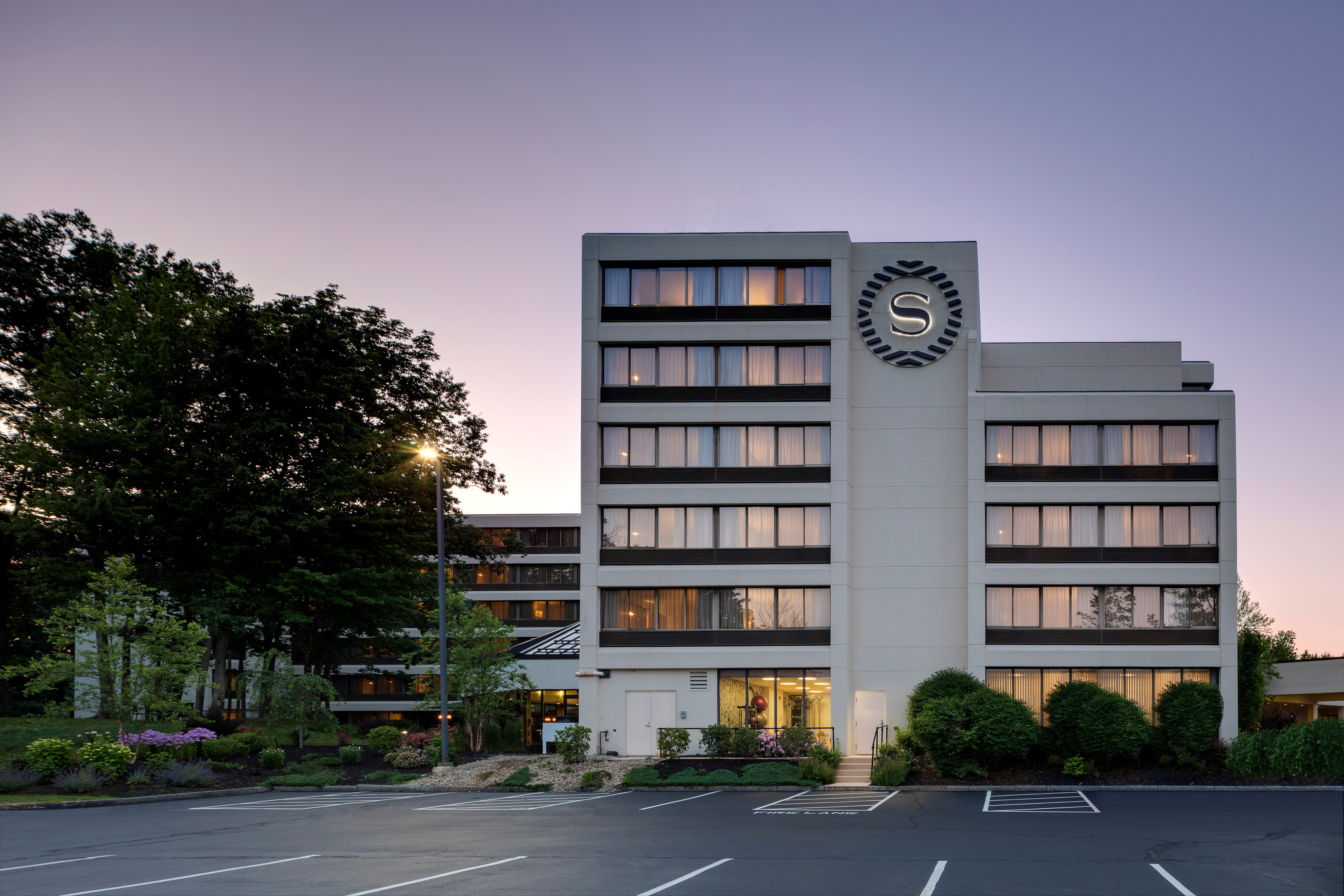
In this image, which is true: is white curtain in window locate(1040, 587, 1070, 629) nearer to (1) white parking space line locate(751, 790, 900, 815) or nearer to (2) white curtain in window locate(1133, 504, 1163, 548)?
(2) white curtain in window locate(1133, 504, 1163, 548)

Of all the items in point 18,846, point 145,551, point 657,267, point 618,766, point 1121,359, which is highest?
point 657,267

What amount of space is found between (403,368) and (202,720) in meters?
17.3

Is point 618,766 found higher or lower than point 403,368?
lower

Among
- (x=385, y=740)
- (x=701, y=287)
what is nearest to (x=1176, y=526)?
(x=701, y=287)

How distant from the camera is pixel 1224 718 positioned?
36062 millimetres

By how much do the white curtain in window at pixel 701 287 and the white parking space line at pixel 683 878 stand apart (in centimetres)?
2665

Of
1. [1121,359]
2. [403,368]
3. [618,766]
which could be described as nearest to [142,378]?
[403,368]

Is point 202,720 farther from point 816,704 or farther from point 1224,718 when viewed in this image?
point 1224,718

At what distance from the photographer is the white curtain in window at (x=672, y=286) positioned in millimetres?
39562

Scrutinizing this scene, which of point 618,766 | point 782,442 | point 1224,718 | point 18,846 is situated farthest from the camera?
point 782,442

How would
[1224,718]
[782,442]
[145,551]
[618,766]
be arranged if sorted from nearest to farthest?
[618,766]
[1224,718]
[782,442]
[145,551]

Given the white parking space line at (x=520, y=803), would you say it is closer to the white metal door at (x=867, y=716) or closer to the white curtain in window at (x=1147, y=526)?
the white metal door at (x=867, y=716)

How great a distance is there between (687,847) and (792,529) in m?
22.3

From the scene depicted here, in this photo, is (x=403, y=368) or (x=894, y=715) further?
(x=403, y=368)
